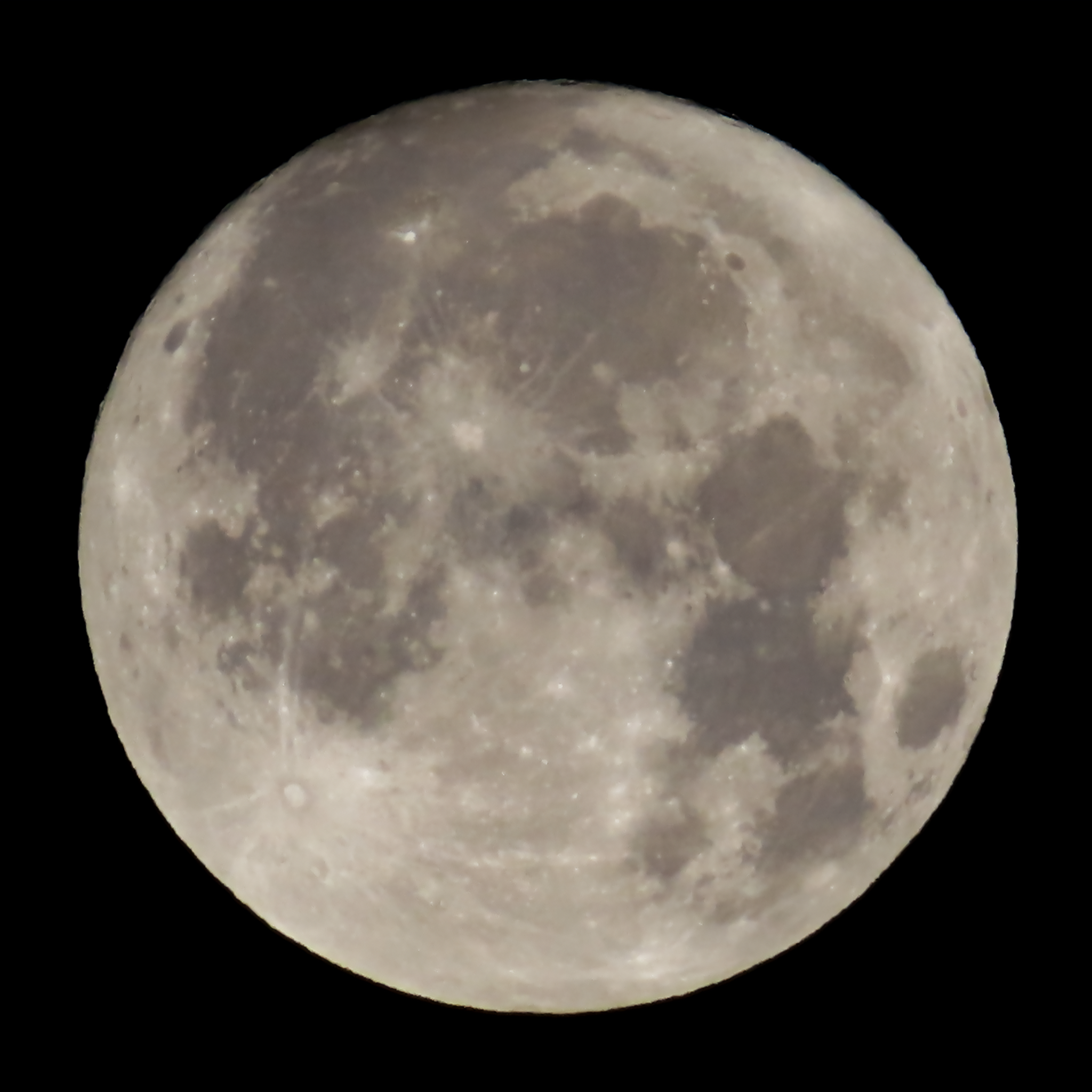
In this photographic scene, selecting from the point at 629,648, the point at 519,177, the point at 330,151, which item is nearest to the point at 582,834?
the point at 629,648

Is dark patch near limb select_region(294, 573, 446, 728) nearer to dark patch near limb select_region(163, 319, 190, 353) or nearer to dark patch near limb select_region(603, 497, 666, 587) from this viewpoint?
dark patch near limb select_region(603, 497, 666, 587)

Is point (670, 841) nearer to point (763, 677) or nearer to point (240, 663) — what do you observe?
point (763, 677)

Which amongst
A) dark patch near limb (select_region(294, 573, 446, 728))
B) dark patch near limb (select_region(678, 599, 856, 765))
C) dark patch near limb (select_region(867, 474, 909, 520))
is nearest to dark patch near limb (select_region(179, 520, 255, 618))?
dark patch near limb (select_region(294, 573, 446, 728))

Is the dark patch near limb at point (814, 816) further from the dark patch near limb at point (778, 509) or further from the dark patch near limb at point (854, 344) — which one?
the dark patch near limb at point (854, 344)

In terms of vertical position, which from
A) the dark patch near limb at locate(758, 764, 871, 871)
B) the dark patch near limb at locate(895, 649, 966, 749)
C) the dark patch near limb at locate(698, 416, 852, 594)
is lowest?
the dark patch near limb at locate(758, 764, 871, 871)

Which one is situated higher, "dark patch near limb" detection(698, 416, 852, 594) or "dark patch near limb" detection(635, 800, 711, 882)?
"dark patch near limb" detection(698, 416, 852, 594)

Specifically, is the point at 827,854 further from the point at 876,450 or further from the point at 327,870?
the point at 327,870

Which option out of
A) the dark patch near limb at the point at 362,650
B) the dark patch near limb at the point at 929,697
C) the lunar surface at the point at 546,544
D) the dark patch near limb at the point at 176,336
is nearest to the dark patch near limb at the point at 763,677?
the lunar surface at the point at 546,544

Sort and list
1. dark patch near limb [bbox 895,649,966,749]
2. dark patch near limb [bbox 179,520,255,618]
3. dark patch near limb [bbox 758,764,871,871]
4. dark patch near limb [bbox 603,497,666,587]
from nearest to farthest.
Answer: dark patch near limb [bbox 603,497,666,587]
dark patch near limb [bbox 179,520,255,618]
dark patch near limb [bbox 758,764,871,871]
dark patch near limb [bbox 895,649,966,749]
